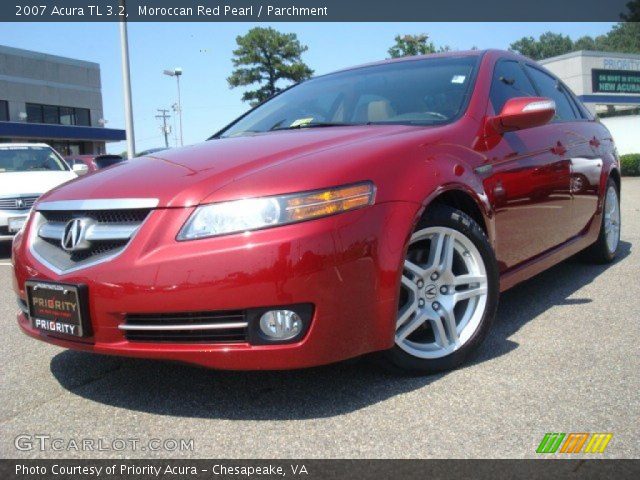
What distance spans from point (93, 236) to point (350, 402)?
1198 millimetres

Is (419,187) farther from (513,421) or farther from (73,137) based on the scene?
(73,137)

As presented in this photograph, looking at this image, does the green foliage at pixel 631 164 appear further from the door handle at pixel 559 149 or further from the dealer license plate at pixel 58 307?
the dealer license plate at pixel 58 307

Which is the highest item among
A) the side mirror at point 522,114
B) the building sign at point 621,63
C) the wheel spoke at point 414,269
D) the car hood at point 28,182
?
the building sign at point 621,63

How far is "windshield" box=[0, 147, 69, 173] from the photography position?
8826 millimetres

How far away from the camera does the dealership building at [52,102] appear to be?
34438mm

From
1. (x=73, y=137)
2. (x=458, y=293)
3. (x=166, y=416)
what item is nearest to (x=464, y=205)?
(x=458, y=293)

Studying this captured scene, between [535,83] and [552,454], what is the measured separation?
9.62 ft

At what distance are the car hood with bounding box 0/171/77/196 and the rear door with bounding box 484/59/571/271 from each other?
18.3ft

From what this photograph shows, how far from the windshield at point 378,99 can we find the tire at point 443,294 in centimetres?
64

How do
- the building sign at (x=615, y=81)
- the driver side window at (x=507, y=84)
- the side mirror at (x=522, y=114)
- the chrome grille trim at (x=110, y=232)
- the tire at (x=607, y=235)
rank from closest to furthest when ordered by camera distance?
the chrome grille trim at (x=110, y=232)
the side mirror at (x=522, y=114)
the driver side window at (x=507, y=84)
the tire at (x=607, y=235)
the building sign at (x=615, y=81)

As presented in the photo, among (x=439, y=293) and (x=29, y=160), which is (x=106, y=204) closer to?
(x=439, y=293)

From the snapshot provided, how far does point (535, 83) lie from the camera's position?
14.0 ft
